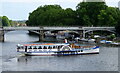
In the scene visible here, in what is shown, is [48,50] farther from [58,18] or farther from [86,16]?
[58,18]

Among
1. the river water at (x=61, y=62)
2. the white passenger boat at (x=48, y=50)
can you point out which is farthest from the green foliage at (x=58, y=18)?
the river water at (x=61, y=62)

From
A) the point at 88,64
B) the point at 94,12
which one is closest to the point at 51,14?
the point at 94,12

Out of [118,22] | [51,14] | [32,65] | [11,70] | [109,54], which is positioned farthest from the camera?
[51,14]

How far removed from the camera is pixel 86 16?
11094 centimetres

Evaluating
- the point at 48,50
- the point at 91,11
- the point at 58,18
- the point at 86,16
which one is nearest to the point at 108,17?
the point at 86,16

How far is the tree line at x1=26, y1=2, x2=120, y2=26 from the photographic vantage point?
104m

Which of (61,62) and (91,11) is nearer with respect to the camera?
(61,62)

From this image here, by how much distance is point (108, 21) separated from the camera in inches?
4063

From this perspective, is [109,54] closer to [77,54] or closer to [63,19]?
Result: [77,54]

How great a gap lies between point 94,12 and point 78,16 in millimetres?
5668

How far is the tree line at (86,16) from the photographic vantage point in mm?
104000

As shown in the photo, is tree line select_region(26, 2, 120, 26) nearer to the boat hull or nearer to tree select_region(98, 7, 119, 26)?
tree select_region(98, 7, 119, 26)

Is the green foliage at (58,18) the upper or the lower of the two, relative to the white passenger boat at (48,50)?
upper

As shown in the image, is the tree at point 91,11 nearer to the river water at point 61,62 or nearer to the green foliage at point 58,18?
the green foliage at point 58,18
